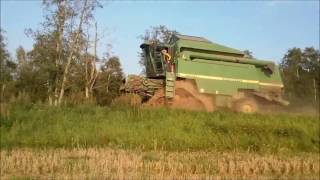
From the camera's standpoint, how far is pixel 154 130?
52.3 ft

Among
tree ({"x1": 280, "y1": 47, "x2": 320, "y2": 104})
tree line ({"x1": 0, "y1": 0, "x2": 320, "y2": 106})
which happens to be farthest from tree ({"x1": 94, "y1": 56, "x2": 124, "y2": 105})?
tree ({"x1": 280, "y1": 47, "x2": 320, "y2": 104})

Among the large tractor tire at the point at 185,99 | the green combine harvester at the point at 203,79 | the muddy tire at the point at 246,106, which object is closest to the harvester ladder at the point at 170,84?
the green combine harvester at the point at 203,79

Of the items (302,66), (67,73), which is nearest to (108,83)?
(67,73)

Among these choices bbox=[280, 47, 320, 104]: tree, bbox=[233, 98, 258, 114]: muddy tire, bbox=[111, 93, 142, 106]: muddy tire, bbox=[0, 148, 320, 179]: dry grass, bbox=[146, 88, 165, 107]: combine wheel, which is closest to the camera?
bbox=[0, 148, 320, 179]: dry grass

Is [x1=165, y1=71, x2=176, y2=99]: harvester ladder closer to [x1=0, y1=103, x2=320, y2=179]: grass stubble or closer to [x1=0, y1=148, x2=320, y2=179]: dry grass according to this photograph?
[x1=0, y1=103, x2=320, y2=179]: grass stubble

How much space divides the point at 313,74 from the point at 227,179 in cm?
3396

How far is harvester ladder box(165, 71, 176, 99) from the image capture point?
19.2 metres

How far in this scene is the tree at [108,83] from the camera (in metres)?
22.2

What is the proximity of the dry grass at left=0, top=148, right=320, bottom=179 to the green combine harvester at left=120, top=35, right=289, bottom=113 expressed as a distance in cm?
739

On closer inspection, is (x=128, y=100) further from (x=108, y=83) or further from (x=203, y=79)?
(x=108, y=83)

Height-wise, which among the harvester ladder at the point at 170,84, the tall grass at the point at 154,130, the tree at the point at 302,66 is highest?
the tree at the point at 302,66

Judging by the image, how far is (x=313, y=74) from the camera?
4056 centimetres

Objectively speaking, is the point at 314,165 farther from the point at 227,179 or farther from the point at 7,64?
the point at 7,64

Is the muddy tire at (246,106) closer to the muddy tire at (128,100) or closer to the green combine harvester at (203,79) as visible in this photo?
the green combine harvester at (203,79)
